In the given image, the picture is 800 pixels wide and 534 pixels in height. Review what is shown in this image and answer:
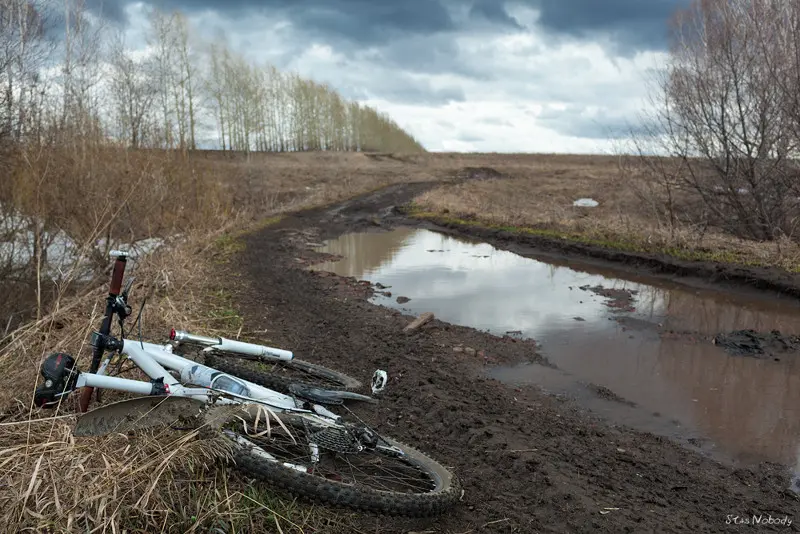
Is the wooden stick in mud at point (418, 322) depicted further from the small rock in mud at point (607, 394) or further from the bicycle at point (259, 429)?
the bicycle at point (259, 429)

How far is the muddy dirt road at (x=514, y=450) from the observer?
168 inches

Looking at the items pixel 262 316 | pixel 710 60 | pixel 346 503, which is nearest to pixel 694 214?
pixel 710 60

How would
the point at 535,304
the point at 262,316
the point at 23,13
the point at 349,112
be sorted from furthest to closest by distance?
the point at 349,112
the point at 23,13
the point at 535,304
the point at 262,316

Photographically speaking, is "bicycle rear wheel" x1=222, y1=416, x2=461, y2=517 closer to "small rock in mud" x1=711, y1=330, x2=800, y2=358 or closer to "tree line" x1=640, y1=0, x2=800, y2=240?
"small rock in mud" x1=711, y1=330, x2=800, y2=358

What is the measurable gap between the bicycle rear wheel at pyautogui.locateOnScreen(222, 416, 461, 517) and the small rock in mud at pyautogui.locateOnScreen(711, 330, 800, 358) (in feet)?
22.0

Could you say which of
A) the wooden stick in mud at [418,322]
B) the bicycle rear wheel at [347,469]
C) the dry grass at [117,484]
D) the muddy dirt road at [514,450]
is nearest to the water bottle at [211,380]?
the bicycle rear wheel at [347,469]

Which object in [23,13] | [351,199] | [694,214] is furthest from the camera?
[351,199]

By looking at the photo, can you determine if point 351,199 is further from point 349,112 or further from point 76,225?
point 349,112

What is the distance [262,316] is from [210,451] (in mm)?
5973

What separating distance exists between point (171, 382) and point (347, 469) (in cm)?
129

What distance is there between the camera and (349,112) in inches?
3260

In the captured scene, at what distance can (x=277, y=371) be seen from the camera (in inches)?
226

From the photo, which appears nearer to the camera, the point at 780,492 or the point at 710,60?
the point at 780,492

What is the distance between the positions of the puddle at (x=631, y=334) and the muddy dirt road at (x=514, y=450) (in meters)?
0.56
